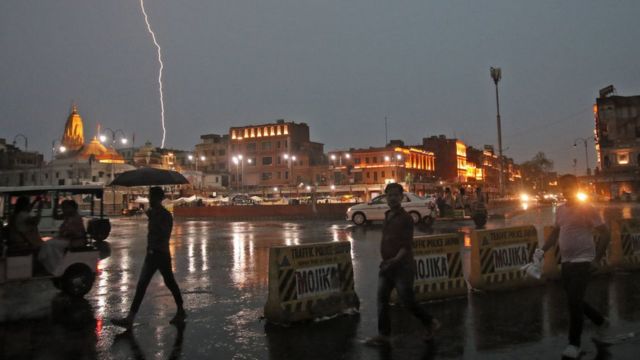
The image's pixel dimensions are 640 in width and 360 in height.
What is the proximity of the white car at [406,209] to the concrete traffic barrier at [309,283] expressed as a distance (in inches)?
751

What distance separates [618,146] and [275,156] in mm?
61150

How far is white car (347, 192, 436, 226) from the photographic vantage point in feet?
88.4

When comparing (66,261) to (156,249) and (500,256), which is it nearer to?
(156,249)

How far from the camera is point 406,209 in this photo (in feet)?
88.6

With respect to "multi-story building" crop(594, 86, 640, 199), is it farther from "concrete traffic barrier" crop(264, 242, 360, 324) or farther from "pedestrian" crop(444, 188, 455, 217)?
"concrete traffic barrier" crop(264, 242, 360, 324)

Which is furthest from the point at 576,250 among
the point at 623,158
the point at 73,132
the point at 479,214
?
the point at 73,132

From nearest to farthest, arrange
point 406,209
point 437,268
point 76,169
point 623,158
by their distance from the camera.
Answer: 1. point 437,268
2. point 406,209
3. point 623,158
4. point 76,169

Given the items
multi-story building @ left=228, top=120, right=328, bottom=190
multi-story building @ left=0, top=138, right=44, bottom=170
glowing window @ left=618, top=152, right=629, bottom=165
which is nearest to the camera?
glowing window @ left=618, top=152, right=629, bottom=165

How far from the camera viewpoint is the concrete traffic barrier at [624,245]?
36.0 ft

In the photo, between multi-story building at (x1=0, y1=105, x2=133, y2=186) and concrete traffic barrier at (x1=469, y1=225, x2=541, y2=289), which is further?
multi-story building at (x1=0, y1=105, x2=133, y2=186)

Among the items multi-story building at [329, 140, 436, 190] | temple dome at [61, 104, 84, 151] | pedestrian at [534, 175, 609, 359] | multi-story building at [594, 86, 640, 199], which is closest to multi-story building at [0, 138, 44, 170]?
temple dome at [61, 104, 84, 151]

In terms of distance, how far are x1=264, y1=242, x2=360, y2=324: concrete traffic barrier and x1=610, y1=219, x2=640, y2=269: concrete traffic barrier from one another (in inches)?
249

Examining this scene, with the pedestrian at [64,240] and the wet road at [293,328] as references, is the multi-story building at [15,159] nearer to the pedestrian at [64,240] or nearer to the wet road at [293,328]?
the pedestrian at [64,240]

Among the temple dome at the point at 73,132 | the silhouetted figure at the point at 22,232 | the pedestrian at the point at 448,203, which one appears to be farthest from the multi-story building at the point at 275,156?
the silhouetted figure at the point at 22,232
